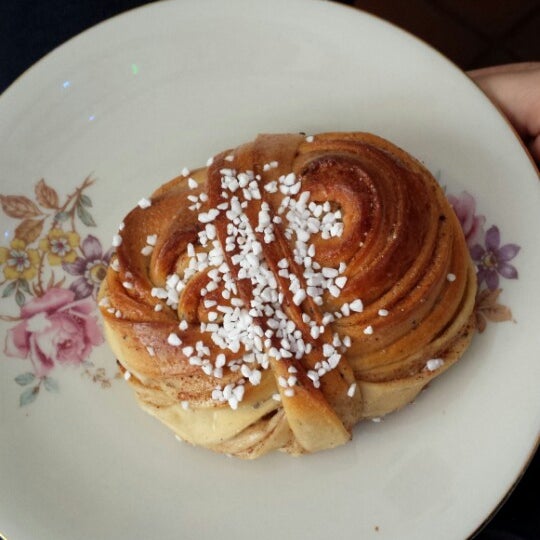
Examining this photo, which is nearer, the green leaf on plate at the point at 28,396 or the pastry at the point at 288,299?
the pastry at the point at 288,299

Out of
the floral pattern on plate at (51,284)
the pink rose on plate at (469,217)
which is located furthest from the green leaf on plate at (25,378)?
the pink rose on plate at (469,217)

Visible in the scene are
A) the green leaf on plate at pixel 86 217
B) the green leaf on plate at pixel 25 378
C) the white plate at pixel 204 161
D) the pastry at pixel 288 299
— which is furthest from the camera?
the green leaf on plate at pixel 86 217

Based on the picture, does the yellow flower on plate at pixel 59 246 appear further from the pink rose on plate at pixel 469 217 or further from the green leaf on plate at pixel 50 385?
the pink rose on plate at pixel 469 217

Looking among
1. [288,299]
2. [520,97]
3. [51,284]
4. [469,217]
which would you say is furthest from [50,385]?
[520,97]

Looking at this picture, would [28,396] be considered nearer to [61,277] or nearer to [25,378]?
[25,378]

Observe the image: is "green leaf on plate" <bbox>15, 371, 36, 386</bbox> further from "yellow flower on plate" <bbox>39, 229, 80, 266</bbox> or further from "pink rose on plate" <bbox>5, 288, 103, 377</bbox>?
"yellow flower on plate" <bbox>39, 229, 80, 266</bbox>

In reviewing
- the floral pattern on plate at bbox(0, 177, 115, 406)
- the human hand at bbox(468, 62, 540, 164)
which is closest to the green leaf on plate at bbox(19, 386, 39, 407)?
the floral pattern on plate at bbox(0, 177, 115, 406)

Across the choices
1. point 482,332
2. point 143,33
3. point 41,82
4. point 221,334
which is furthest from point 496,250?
point 41,82
